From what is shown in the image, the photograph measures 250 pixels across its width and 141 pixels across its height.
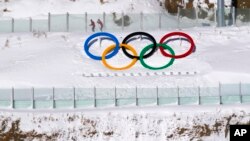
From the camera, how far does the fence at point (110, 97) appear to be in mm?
43469

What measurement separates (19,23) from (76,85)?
11.5 metres

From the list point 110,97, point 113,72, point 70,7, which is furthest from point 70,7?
point 110,97

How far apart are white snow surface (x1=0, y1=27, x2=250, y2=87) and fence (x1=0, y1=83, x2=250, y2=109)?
14.1ft

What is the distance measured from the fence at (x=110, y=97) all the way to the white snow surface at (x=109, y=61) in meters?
4.31

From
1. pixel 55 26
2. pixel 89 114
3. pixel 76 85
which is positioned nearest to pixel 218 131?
pixel 89 114

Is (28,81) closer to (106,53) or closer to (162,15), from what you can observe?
(106,53)

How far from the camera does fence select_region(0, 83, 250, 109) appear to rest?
43.5 m

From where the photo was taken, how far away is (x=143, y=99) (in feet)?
144

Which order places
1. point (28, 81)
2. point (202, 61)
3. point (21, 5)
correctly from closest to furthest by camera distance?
point (28, 81)
point (202, 61)
point (21, 5)

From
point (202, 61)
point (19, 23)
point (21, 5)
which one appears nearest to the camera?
point (202, 61)

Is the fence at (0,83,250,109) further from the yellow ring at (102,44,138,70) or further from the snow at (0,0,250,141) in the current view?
the yellow ring at (102,44,138,70)

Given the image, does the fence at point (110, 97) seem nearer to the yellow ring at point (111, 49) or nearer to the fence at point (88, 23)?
the yellow ring at point (111, 49)

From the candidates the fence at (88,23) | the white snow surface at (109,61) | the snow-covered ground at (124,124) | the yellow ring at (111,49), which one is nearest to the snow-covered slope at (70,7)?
the fence at (88,23)

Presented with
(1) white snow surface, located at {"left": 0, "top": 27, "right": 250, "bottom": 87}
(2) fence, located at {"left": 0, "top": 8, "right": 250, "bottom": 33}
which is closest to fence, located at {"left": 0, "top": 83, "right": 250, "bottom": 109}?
(1) white snow surface, located at {"left": 0, "top": 27, "right": 250, "bottom": 87}
